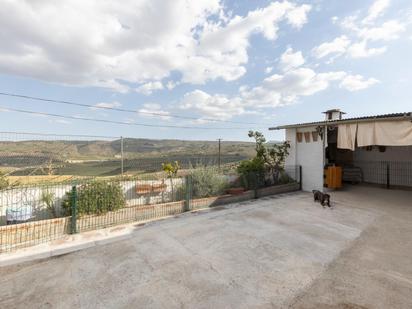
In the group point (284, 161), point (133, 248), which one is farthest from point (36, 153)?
point (284, 161)

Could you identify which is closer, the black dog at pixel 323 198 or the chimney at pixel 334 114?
the black dog at pixel 323 198

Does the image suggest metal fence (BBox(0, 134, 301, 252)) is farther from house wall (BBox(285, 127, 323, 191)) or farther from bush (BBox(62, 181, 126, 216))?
house wall (BBox(285, 127, 323, 191))

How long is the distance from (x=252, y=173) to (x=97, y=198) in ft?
17.6

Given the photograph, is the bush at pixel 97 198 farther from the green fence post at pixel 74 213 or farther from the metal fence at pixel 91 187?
the green fence post at pixel 74 213

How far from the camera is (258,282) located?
129 inches

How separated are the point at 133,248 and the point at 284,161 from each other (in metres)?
8.40

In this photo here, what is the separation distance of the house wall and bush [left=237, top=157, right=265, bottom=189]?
6.56 ft

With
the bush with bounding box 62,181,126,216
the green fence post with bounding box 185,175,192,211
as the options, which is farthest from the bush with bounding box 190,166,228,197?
the bush with bounding box 62,181,126,216

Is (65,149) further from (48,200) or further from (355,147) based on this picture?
(355,147)

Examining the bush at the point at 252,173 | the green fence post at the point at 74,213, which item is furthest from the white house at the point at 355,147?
the green fence post at the point at 74,213

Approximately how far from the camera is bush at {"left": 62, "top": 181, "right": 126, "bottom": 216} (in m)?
5.55

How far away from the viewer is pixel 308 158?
1023 cm

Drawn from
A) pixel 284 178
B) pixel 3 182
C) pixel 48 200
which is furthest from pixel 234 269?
pixel 284 178

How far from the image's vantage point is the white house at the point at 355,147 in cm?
777
